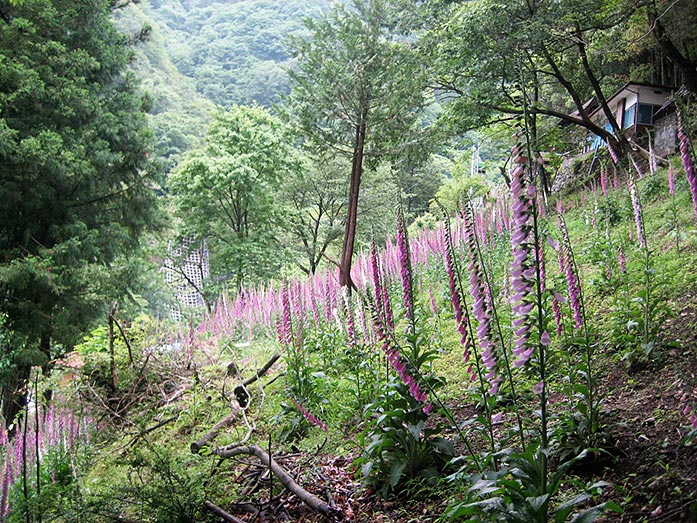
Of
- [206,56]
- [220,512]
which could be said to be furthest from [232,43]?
[220,512]

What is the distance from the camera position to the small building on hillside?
1376 centimetres

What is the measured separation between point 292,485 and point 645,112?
16.2m

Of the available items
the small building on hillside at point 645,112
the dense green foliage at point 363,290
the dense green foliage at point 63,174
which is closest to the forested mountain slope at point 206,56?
the dense green foliage at point 363,290

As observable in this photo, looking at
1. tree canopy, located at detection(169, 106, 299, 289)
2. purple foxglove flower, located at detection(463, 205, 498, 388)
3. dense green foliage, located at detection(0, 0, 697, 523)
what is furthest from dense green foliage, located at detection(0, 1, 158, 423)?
tree canopy, located at detection(169, 106, 299, 289)

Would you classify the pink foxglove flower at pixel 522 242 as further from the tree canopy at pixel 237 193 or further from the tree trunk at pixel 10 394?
the tree canopy at pixel 237 193

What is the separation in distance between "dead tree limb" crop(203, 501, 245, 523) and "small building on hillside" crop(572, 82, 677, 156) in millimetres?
14456

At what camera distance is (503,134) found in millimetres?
13391

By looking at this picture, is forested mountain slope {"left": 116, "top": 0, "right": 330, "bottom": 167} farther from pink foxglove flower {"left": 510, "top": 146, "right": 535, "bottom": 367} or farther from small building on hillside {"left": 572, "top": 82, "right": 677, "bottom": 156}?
pink foxglove flower {"left": 510, "top": 146, "right": 535, "bottom": 367}

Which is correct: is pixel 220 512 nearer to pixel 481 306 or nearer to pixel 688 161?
pixel 481 306

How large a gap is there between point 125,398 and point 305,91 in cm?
737

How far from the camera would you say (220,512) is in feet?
9.80

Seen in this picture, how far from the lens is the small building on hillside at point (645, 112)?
45.1ft

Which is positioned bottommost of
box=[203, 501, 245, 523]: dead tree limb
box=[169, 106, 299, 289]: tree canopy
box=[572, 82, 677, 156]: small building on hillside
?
box=[203, 501, 245, 523]: dead tree limb

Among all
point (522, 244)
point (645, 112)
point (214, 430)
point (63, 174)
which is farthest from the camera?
point (645, 112)
